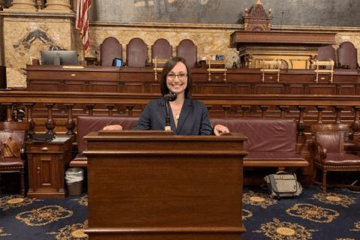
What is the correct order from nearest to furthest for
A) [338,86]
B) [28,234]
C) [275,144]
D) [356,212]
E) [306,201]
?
[28,234] → [356,212] → [306,201] → [275,144] → [338,86]

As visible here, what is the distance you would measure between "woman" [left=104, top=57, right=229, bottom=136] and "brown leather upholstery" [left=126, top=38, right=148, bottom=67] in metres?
7.64

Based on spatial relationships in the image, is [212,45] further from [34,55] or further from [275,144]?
[275,144]

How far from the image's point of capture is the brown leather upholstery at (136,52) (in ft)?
32.8

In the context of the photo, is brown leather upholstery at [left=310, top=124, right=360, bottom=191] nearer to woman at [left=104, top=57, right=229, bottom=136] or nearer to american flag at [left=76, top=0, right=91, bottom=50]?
woman at [left=104, top=57, right=229, bottom=136]

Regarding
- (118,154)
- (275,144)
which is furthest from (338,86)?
(118,154)

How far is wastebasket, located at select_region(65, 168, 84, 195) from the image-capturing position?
12.8 ft

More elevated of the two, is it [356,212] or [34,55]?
[34,55]

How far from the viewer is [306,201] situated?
3803mm

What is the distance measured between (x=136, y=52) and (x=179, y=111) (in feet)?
25.7

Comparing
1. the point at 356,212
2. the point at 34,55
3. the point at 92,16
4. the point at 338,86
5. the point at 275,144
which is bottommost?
the point at 356,212

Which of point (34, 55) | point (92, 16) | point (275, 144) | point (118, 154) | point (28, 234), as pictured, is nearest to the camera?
point (118, 154)

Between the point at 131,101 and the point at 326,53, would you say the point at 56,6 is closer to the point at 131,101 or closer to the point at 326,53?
the point at 131,101

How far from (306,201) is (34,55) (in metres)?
8.03

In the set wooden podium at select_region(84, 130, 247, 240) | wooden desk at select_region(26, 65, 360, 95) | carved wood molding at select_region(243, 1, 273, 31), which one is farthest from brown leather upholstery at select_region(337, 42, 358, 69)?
wooden podium at select_region(84, 130, 247, 240)
